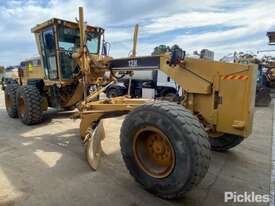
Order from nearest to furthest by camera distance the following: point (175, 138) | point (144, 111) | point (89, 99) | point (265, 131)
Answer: point (175, 138), point (144, 111), point (89, 99), point (265, 131)

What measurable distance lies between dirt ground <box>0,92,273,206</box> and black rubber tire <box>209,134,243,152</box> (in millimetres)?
136

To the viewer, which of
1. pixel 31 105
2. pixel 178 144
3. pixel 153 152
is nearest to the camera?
pixel 178 144

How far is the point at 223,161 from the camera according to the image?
3943 millimetres

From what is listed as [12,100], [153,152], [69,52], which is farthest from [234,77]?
[12,100]

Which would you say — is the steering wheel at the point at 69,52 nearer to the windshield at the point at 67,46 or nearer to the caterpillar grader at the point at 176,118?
the windshield at the point at 67,46

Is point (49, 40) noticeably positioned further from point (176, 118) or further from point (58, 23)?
point (176, 118)

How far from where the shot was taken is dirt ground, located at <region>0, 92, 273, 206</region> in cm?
→ 284

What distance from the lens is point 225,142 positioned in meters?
4.05

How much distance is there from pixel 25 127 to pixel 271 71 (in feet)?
44.7

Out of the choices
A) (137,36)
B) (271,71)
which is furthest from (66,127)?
(271,71)

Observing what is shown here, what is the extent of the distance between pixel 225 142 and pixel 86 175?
87.8 inches

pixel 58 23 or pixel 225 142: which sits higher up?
pixel 58 23

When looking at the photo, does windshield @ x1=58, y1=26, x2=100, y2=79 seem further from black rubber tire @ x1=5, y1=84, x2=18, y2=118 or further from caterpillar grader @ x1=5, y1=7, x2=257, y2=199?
black rubber tire @ x1=5, y1=84, x2=18, y2=118

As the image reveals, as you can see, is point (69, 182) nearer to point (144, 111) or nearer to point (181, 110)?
point (144, 111)
